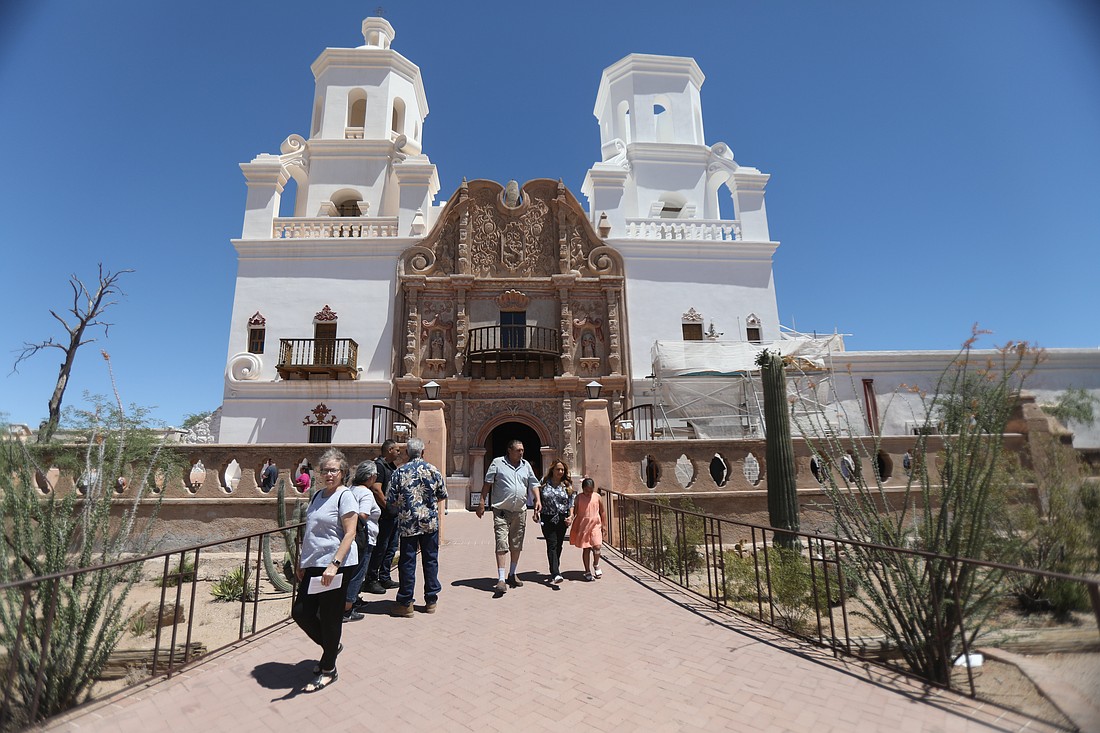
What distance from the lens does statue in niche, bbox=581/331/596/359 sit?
18.2 meters

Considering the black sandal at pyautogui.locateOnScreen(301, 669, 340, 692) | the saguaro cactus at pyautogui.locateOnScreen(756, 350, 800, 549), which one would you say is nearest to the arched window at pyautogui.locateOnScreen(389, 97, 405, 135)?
the saguaro cactus at pyautogui.locateOnScreen(756, 350, 800, 549)

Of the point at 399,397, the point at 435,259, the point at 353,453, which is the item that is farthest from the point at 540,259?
the point at 353,453

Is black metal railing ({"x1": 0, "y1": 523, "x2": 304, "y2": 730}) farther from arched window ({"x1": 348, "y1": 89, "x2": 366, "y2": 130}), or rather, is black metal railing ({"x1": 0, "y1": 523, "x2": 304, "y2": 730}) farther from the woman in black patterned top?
arched window ({"x1": 348, "y1": 89, "x2": 366, "y2": 130})

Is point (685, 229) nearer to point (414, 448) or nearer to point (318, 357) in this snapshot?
point (318, 357)

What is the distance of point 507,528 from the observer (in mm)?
6738

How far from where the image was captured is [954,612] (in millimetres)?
4219

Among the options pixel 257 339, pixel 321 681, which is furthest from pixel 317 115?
pixel 321 681

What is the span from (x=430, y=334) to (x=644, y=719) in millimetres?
15892

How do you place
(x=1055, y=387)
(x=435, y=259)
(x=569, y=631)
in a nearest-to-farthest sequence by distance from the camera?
(x=569, y=631), (x=1055, y=387), (x=435, y=259)

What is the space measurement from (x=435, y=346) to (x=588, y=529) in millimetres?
12039

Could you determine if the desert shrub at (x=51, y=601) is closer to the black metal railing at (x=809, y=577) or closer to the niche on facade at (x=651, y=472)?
the black metal railing at (x=809, y=577)

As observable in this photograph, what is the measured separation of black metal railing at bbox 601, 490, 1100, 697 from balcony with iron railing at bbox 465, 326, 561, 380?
783cm

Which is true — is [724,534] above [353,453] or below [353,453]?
below

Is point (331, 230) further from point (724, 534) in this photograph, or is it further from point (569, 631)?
point (569, 631)
